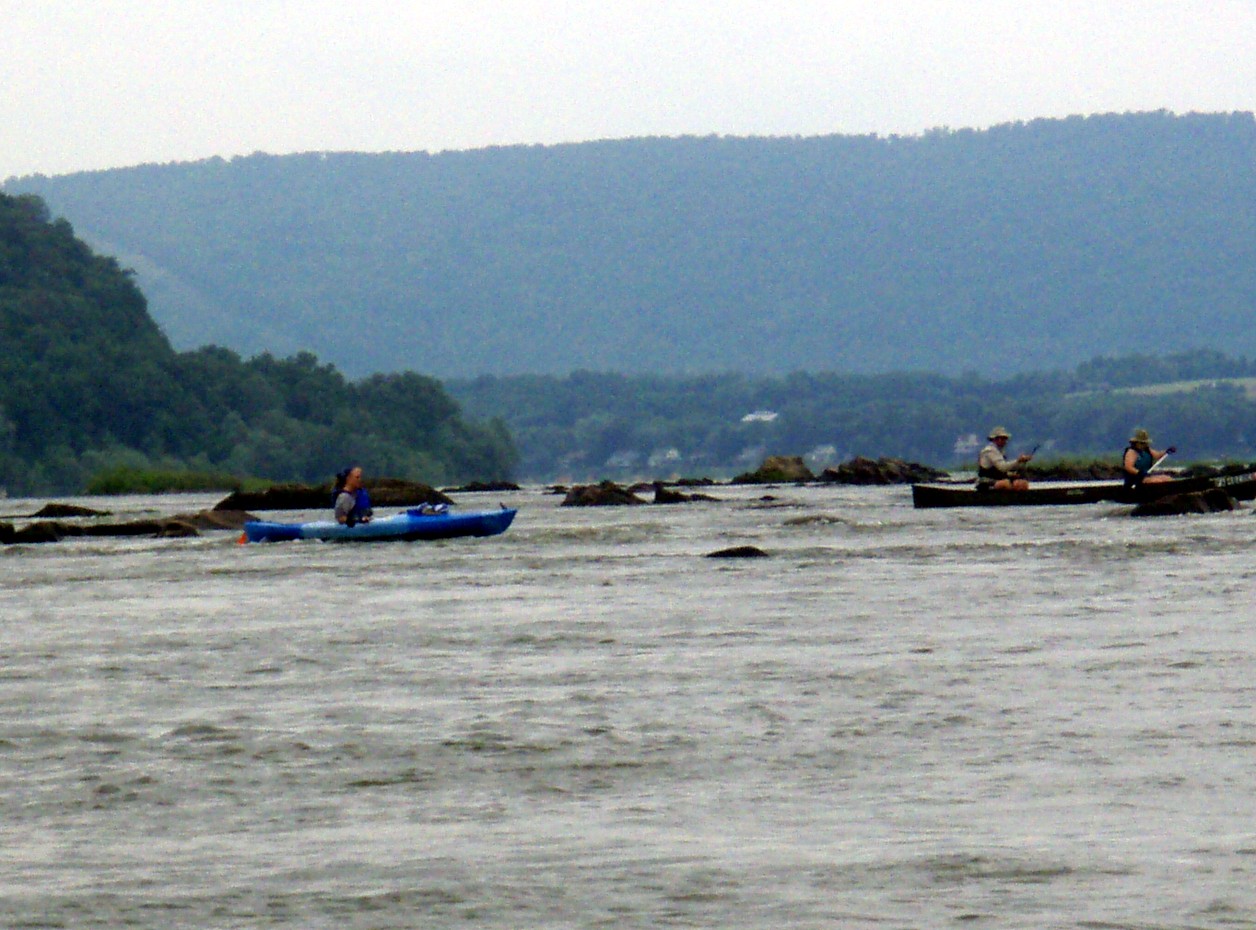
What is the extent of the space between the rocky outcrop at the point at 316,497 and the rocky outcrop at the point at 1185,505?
24096mm

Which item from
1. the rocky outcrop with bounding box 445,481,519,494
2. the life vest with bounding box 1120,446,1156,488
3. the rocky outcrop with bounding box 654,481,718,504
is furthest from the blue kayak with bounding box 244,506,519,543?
the rocky outcrop with bounding box 445,481,519,494

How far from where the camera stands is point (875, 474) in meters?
93.7

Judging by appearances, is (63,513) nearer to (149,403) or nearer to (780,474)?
(780,474)

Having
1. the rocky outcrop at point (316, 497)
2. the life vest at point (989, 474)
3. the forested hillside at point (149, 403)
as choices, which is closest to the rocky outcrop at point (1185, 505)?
the life vest at point (989, 474)

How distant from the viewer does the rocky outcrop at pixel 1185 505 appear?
47188 mm

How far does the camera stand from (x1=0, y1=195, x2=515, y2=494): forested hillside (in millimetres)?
129250

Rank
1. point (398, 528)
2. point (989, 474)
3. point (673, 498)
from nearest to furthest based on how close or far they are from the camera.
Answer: point (398, 528)
point (989, 474)
point (673, 498)

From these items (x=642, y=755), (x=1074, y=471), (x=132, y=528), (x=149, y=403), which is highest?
(x=149, y=403)

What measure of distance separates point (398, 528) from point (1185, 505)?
14.8m

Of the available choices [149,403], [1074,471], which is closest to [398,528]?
[1074,471]

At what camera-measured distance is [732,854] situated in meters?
12.5

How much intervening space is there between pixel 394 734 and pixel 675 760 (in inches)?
92.4

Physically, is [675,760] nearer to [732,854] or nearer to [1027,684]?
[732,854]

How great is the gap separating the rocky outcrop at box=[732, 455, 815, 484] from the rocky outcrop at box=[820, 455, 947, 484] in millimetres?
1862
